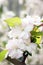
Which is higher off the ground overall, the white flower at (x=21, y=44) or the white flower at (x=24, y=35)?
the white flower at (x=24, y=35)

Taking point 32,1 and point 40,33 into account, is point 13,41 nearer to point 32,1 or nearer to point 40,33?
point 40,33

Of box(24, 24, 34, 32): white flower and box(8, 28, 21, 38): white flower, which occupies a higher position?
box(24, 24, 34, 32): white flower

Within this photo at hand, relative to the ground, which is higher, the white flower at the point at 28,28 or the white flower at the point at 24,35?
the white flower at the point at 28,28

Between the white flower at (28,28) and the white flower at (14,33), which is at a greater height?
the white flower at (28,28)

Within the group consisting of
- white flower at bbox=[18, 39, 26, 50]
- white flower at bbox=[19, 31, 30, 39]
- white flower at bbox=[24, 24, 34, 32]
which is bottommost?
white flower at bbox=[18, 39, 26, 50]

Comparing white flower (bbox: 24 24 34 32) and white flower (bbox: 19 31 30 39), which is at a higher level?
white flower (bbox: 24 24 34 32)

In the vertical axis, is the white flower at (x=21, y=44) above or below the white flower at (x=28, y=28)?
below

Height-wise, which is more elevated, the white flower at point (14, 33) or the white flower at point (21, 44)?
the white flower at point (14, 33)

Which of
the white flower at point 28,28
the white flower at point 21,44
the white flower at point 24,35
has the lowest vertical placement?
the white flower at point 21,44

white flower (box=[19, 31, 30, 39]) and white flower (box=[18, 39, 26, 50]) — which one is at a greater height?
white flower (box=[19, 31, 30, 39])

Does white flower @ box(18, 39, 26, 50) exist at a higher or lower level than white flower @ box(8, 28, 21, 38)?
lower

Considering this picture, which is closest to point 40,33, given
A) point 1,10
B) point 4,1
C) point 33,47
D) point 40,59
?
point 33,47
